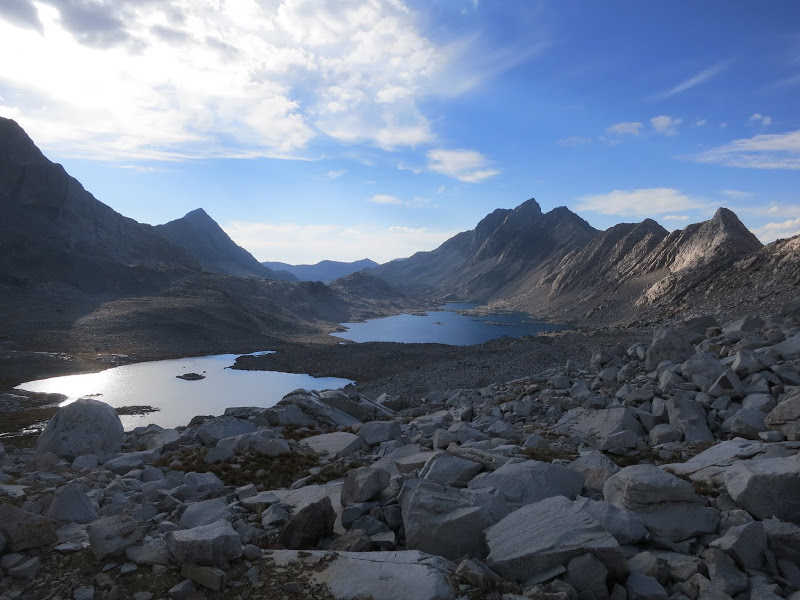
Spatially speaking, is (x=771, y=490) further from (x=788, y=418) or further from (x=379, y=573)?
(x=379, y=573)

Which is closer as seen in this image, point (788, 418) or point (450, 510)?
point (450, 510)

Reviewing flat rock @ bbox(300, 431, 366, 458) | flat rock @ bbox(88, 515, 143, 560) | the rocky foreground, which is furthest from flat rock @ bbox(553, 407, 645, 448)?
flat rock @ bbox(88, 515, 143, 560)

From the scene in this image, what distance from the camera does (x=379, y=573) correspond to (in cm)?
661

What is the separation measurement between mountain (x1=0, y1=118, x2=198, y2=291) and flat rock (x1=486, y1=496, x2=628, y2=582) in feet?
365

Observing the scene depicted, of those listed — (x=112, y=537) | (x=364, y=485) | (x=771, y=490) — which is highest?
(x=771, y=490)

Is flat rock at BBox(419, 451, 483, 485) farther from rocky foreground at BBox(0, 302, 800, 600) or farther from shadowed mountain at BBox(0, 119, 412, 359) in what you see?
shadowed mountain at BBox(0, 119, 412, 359)

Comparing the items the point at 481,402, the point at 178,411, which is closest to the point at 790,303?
the point at 481,402

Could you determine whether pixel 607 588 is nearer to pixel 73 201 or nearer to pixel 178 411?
pixel 178 411

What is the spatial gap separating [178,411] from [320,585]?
1358 inches

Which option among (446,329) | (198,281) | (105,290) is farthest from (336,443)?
(198,281)

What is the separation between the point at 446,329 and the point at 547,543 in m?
111

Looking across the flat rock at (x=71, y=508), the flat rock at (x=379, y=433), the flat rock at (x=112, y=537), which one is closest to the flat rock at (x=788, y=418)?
the flat rock at (x=379, y=433)

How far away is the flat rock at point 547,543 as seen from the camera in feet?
20.7

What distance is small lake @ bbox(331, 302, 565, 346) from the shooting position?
97644mm
